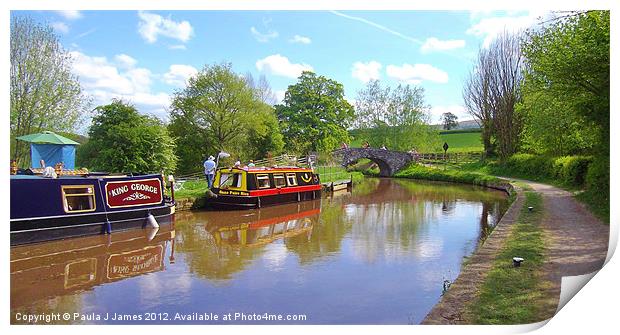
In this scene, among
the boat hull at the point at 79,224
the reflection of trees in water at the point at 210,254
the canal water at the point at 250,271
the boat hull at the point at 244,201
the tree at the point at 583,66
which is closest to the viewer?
the canal water at the point at 250,271

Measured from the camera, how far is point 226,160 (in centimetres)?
1898

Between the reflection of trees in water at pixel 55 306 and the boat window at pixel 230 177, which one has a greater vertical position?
the boat window at pixel 230 177

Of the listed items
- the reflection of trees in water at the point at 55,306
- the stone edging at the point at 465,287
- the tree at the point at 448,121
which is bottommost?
the reflection of trees in water at the point at 55,306

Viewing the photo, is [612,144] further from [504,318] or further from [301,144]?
[301,144]

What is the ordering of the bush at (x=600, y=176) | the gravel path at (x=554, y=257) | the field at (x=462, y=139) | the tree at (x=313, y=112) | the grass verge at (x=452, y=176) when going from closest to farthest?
the gravel path at (x=554, y=257) → the bush at (x=600, y=176) → the grass verge at (x=452, y=176) → the tree at (x=313, y=112) → the field at (x=462, y=139)

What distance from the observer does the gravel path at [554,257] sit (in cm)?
455

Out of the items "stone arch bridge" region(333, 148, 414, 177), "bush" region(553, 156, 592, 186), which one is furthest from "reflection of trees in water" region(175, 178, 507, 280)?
"stone arch bridge" region(333, 148, 414, 177)

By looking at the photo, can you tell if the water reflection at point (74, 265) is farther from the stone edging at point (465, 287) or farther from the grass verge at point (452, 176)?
the grass verge at point (452, 176)

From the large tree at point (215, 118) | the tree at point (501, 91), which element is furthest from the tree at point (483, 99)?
the large tree at point (215, 118)

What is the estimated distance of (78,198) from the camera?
9516 mm

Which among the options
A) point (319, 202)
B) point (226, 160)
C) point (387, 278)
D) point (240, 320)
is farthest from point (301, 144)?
point (240, 320)

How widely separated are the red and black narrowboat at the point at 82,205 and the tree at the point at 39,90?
1340mm

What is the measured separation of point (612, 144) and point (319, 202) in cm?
1213

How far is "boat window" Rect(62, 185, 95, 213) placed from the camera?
9.21 m
